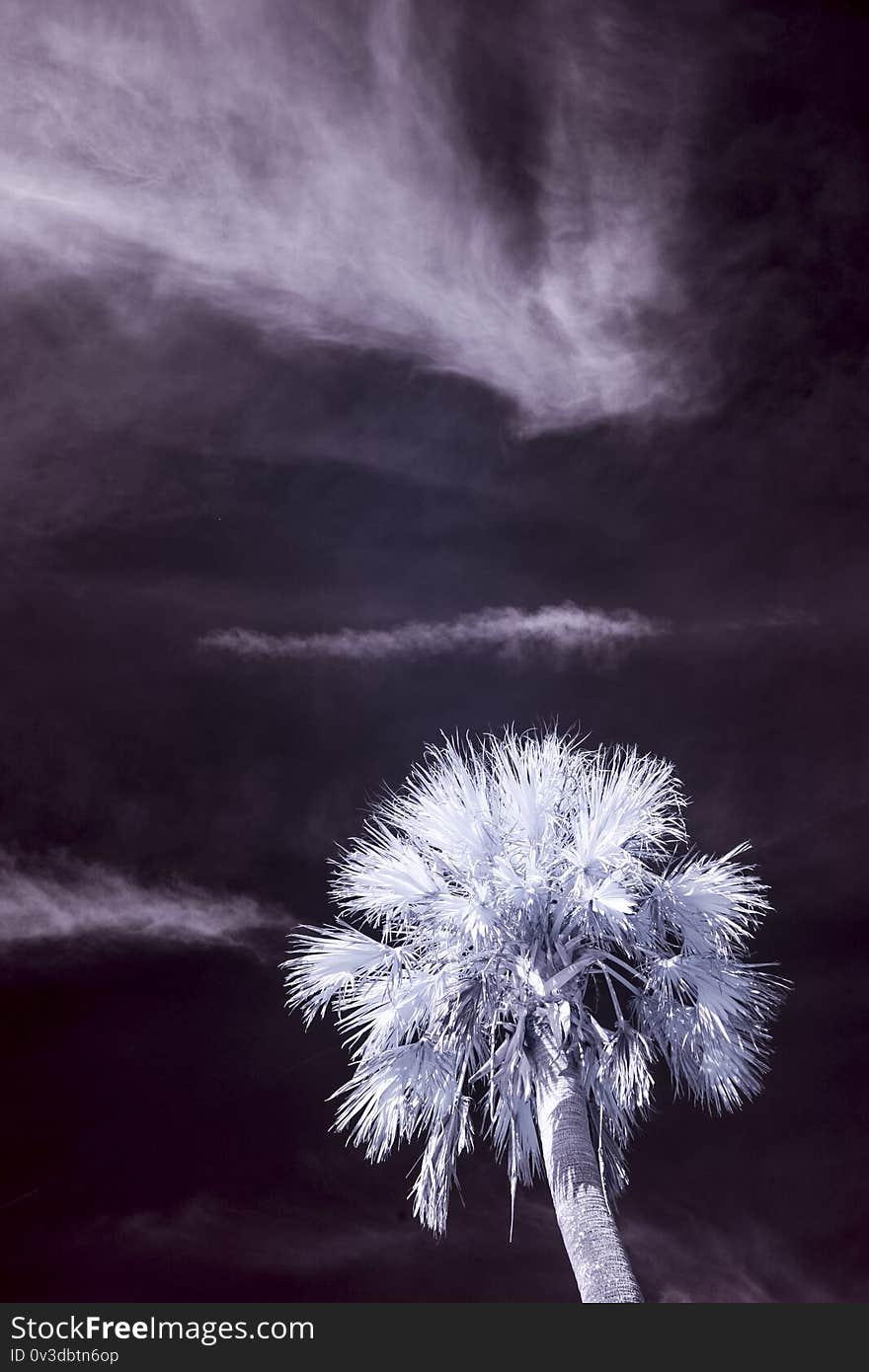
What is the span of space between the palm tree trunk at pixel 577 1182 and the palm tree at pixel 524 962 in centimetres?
5

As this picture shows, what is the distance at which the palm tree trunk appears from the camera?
27.7 ft

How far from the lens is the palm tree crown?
10.6m

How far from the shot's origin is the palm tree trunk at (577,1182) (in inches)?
333

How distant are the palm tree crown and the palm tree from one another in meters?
0.02

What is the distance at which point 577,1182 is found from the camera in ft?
29.8

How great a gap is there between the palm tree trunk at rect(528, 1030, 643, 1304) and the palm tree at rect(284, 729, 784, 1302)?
49mm

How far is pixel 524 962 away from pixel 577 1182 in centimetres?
220

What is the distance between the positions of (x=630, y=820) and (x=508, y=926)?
181cm

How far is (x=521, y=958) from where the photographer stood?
34.9 ft

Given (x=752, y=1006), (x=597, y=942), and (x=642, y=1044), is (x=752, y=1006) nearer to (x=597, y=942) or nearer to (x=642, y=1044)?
(x=642, y=1044)

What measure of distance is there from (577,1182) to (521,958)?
2.26 meters

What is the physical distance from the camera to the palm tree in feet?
34.6

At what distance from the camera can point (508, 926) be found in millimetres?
10648

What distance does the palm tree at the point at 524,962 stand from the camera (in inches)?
415
